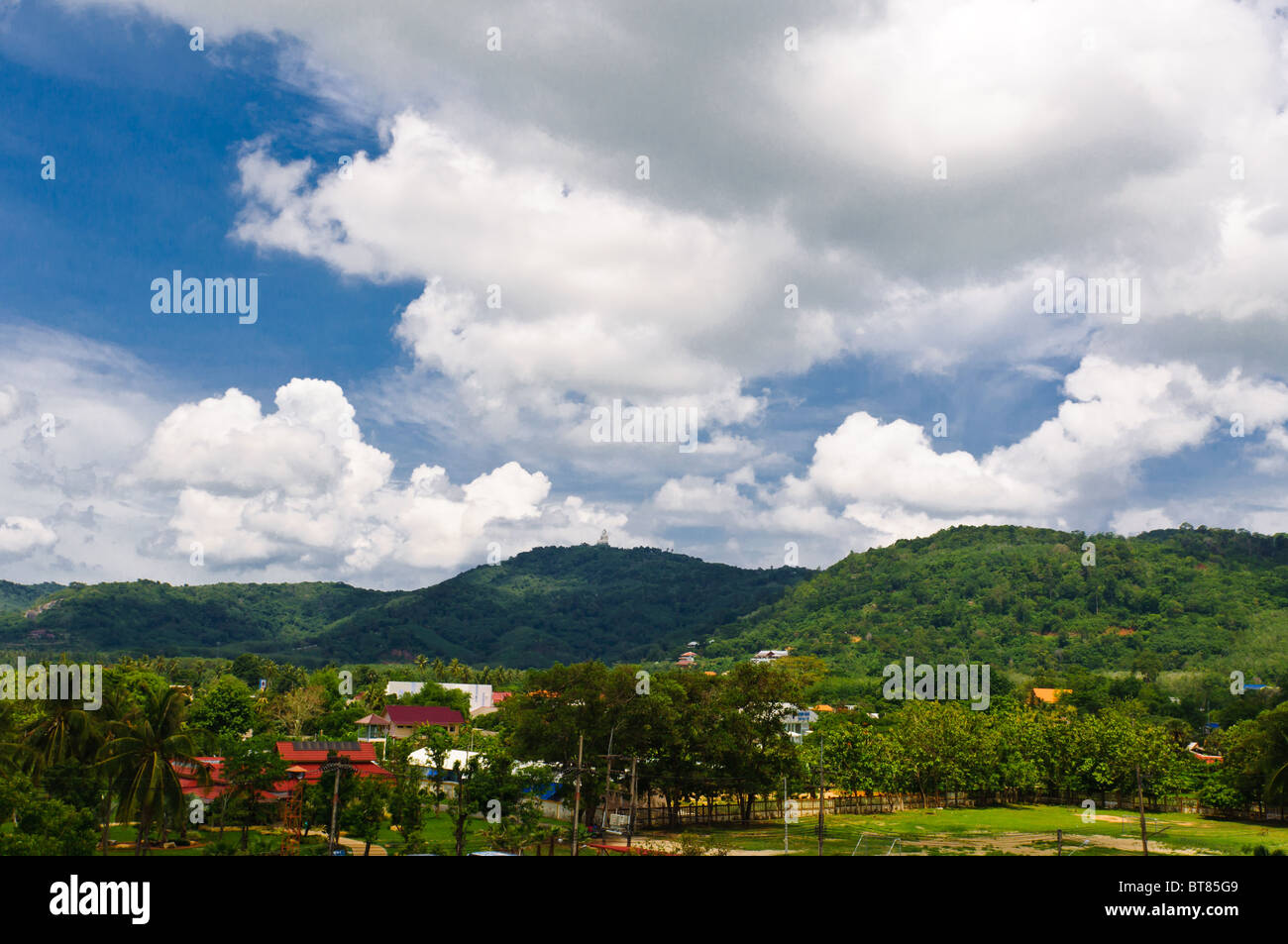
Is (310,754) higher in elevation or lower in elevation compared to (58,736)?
lower

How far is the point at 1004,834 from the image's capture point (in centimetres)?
5303

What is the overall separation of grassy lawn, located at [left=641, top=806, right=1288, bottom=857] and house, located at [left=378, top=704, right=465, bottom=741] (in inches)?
2258

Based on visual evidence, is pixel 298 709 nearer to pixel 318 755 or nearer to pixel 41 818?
pixel 318 755

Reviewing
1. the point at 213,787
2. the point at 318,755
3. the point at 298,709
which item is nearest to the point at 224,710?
the point at 318,755

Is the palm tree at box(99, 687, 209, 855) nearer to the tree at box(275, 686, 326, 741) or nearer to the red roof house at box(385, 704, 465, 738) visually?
the tree at box(275, 686, 326, 741)

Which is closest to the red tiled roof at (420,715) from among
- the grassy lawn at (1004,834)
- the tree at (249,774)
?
the grassy lawn at (1004,834)

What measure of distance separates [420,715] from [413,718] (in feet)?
3.96

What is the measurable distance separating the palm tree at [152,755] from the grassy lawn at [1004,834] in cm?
2510

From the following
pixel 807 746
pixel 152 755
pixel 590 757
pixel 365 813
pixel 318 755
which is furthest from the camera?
pixel 807 746

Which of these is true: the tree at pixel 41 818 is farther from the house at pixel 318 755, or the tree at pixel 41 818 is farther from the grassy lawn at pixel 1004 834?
the grassy lawn at pixel 1004 834

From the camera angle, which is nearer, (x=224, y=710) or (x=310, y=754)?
(x=310, y=754)

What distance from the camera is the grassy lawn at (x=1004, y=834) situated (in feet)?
154
